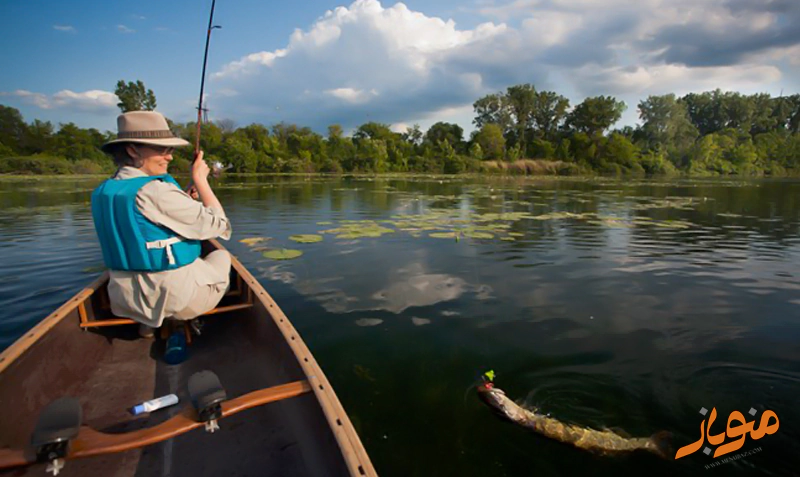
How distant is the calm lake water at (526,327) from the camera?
2.13m

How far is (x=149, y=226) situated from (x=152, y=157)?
44 centimetres

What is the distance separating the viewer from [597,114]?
168ft

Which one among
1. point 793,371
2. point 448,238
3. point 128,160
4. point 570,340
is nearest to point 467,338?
point 570,340

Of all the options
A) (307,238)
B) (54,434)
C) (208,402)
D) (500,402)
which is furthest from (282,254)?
(54,434)

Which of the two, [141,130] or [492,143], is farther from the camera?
[492,143]

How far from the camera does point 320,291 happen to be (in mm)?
4238

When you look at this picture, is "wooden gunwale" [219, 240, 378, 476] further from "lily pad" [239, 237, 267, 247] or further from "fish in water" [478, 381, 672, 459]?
"lily pad" [239, 237, 267, 247]

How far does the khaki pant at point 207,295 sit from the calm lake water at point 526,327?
86 centimetres

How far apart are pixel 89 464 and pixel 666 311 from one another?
15.0 ft

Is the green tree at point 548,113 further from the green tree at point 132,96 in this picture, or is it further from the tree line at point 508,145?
the green tree at point 132,96

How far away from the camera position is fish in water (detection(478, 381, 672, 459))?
6.72 ft

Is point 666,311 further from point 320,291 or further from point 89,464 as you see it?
point 89,464

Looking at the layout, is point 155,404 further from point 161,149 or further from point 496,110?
point 496,110

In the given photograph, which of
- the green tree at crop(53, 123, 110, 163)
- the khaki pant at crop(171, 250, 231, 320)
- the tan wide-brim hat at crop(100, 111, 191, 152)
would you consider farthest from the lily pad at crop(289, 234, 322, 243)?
the green tree at crop(53, 123, 110, 163)
